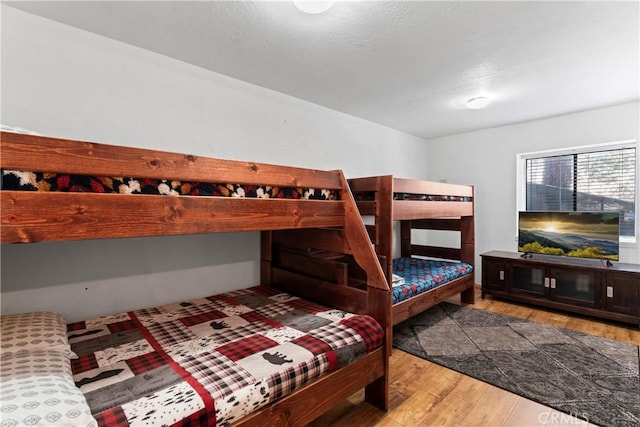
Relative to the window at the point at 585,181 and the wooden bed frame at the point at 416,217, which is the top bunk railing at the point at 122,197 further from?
the window at the point at 585,181

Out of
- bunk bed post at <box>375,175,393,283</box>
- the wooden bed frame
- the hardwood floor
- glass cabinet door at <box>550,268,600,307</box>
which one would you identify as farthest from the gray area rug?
bunk bed post at <box>375,175,393,283</box>

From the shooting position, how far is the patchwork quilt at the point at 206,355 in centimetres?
103

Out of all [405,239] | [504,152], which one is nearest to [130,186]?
[405,239]

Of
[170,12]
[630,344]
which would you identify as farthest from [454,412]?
[170,12]

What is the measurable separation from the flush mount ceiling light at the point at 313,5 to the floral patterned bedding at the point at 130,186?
0.90 metres

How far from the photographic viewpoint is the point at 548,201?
3.81 m

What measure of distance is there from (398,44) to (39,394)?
2.41m

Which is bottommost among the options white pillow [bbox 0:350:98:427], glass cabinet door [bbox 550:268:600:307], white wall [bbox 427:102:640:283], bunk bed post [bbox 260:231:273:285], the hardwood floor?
the hardwood floor

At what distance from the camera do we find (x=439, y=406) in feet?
5.79

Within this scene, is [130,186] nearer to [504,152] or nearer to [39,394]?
[39,394]

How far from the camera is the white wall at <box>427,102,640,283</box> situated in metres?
3.20

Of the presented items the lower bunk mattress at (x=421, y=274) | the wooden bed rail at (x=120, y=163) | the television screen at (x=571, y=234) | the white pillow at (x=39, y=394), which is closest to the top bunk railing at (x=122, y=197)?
the wooden bed rail at (x=120, y=163)

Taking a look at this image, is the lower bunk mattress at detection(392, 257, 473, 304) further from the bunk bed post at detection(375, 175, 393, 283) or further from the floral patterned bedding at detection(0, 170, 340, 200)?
the floral patterned bedding at detection(0, 170, 340, 200)

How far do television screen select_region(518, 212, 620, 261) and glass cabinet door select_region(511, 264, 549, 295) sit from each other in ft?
0.93
